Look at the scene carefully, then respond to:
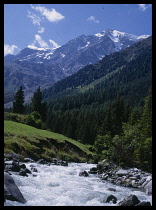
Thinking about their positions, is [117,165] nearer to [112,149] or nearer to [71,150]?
[112,149]

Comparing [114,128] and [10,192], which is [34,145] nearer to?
[10,192]

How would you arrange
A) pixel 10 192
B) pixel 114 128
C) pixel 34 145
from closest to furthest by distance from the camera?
pixel 10 192 → pixel 34 145 → pixel 114 128

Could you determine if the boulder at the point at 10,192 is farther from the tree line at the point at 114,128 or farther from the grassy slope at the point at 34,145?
the tree line at the point at 114,128

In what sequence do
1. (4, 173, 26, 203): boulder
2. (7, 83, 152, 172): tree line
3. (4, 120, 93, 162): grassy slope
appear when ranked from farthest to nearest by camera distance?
(7, 83, 152, 172): tree line < (4, 120, 93, 162): grassy slope < (4, 173, 26, 203): boulder

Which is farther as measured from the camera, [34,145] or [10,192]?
[34,145]

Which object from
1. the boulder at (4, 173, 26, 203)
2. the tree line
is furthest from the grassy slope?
the boulder at (4, 173, 26, 203)

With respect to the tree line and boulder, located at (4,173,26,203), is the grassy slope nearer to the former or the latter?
the tree line

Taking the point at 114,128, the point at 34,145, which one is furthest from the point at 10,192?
the point at 114,128

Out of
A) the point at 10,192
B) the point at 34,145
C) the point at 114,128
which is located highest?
the point at 10,192

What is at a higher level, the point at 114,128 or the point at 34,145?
the point at 34,145

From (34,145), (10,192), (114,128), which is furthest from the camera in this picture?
(114,128)

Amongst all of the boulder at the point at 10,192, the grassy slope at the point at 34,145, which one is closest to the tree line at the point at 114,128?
the grassy slope at the point at 34,145

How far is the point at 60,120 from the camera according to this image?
110 meters
